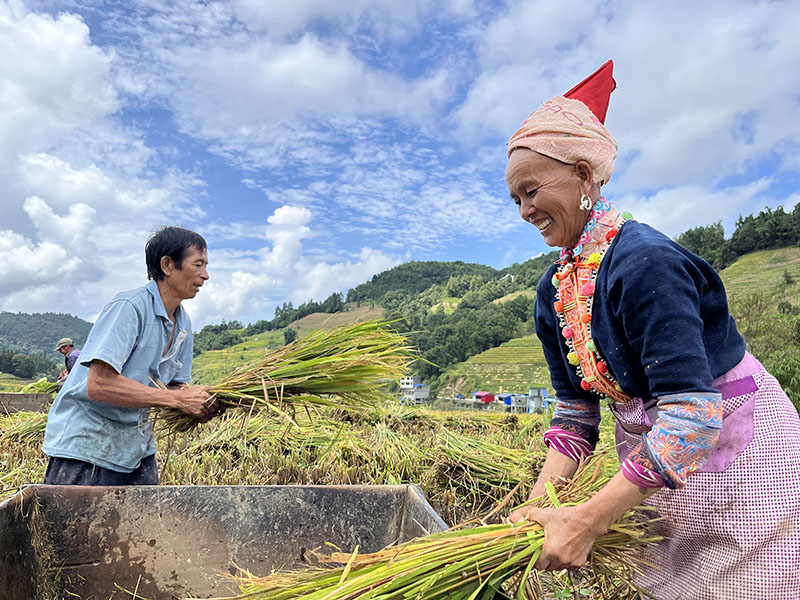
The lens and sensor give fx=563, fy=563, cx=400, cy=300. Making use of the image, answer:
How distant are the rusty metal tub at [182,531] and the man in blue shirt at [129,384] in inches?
9.9

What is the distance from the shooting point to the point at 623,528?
1163 mm

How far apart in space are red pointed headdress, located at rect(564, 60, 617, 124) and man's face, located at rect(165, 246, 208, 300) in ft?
5.15

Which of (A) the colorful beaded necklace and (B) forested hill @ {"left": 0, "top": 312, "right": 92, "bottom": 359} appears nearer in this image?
(A) the colorful beaded necklace

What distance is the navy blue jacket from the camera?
99 centimetres

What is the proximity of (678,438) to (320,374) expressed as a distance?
148 cm

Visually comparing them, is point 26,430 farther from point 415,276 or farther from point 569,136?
Answer: point 415,276

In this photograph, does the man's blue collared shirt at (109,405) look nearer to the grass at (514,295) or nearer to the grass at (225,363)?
the grass at (225,363)

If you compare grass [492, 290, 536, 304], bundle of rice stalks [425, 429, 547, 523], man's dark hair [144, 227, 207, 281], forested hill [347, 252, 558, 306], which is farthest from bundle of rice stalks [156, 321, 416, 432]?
forested hill [347, 252, 558, 306]

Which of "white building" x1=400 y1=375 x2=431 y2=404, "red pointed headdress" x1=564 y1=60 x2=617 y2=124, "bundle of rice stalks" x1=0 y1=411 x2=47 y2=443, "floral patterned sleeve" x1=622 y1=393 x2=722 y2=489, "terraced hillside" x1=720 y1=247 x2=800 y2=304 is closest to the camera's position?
"floral patterned sleeve" x1=622 y1=393 x2=722 y2=489

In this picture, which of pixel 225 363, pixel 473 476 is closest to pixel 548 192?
pixel 225 363

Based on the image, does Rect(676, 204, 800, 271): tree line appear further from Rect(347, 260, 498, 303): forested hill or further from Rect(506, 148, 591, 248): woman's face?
Rect(506, 148, 591, 248): woman's face

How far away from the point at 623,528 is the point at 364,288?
6647 cm

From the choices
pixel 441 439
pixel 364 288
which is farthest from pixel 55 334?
pixel 441 439

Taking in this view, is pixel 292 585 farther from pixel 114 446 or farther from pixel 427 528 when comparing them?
pixel 114 446
